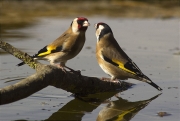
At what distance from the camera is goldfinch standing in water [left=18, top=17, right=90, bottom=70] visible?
7.17 meters

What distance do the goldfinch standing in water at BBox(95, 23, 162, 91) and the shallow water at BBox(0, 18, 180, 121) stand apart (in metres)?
0.28

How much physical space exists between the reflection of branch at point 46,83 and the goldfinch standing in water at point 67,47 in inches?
22.6

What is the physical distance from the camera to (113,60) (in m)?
7.36

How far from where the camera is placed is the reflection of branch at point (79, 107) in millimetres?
5840

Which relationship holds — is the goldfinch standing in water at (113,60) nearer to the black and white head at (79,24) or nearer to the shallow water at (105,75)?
the shallow water at (105,75)

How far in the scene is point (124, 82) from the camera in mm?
7512

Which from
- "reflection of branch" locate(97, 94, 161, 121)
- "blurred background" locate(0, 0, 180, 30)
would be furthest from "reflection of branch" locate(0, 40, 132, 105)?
"blurred background" locate(0, 0, 180, 30)

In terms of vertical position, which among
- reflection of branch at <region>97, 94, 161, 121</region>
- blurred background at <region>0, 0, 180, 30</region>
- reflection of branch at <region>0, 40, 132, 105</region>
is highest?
blurred background at <region>0, 0, 180, 30</region>

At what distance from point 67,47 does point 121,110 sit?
1.38 meters

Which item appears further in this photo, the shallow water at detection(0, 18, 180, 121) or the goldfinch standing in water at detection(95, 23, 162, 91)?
the goldfinch standing in water at detection(95, 23, 162, 91)

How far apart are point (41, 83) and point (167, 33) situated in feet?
24.0

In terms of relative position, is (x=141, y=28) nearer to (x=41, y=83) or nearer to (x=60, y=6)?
(x=60, y=6)

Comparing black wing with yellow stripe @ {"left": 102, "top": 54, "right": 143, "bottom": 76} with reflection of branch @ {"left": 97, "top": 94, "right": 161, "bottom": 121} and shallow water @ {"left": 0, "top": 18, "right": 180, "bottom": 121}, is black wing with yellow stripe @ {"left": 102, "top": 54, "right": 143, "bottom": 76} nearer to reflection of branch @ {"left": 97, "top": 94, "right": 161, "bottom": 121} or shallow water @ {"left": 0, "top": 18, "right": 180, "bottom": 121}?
shallow water @ {"left": 0, "top": 18, "right": 180, "bottom": 121}

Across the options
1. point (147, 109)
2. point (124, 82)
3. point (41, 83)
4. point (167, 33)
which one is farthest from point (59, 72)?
point (167, 33)
